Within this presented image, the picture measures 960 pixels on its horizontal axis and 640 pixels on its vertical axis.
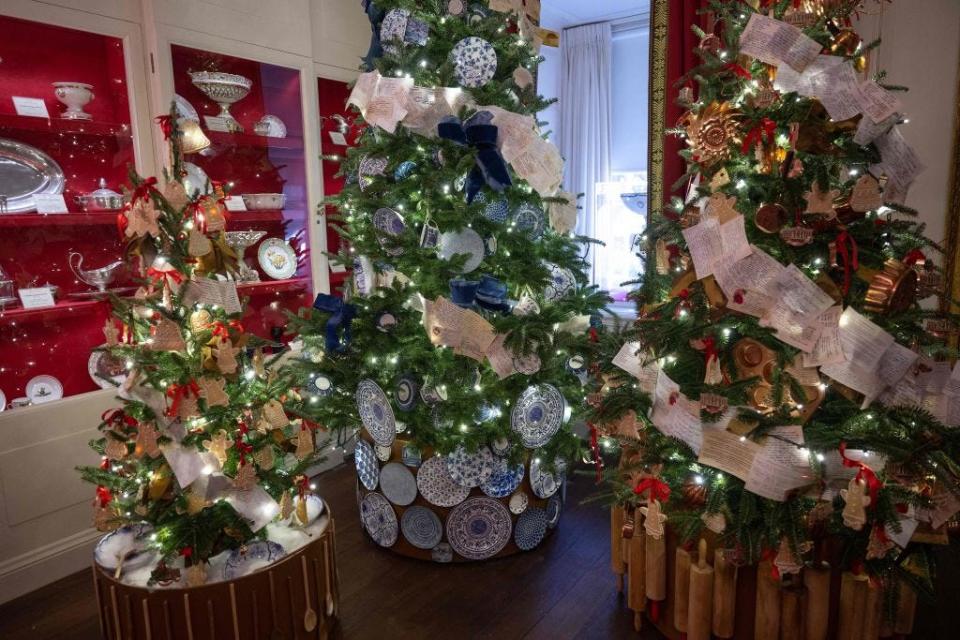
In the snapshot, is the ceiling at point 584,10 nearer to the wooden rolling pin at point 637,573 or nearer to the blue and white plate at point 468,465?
the blue and white plate at point 468,465

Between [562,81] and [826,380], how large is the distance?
9.36ft

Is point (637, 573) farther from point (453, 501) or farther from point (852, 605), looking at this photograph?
point (453, 501)

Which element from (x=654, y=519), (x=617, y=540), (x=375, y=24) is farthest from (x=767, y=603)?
(x=375, y=24)

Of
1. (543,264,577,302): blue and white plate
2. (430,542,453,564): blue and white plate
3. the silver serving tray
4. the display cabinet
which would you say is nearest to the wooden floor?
(430,542,453,564): blue and white plate

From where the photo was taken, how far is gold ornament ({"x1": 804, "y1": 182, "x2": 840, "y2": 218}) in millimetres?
1463

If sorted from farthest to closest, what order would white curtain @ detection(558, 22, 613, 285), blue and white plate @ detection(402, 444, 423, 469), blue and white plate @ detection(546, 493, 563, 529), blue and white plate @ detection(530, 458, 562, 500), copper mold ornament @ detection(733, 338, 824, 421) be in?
white curtain @ detection(558, 22, 613, 285) → blue and white plate @ detection(546, 493, 563, 529) → blue and white plate @ detection(530, 458, 562, 500) → blue and white plate @ detection(402, 444, 423, 469) → copper mold ornament @ detection(733, 338, 824, 421)

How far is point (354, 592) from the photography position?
219 centimetres

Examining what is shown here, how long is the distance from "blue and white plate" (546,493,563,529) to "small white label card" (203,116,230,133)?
2.20 metres

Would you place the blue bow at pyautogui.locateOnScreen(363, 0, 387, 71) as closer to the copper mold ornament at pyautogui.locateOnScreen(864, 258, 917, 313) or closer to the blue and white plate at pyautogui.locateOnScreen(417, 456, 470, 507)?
the blue and white plate at pyautogui.locateOnScreen(417, 456, 470, 507)

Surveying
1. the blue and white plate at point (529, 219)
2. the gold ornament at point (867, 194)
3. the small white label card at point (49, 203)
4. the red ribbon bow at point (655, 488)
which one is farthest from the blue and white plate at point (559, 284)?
the small white label card at point (49, 203)

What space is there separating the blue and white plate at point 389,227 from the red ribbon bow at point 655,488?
1079mm

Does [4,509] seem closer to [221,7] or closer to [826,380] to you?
[221,7]

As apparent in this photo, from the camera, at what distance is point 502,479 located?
89.3 inches

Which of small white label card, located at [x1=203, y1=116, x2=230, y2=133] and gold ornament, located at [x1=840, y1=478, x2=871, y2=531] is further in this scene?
small white label card, located at [x1=203, y1=116, x2=230, y2=133]
